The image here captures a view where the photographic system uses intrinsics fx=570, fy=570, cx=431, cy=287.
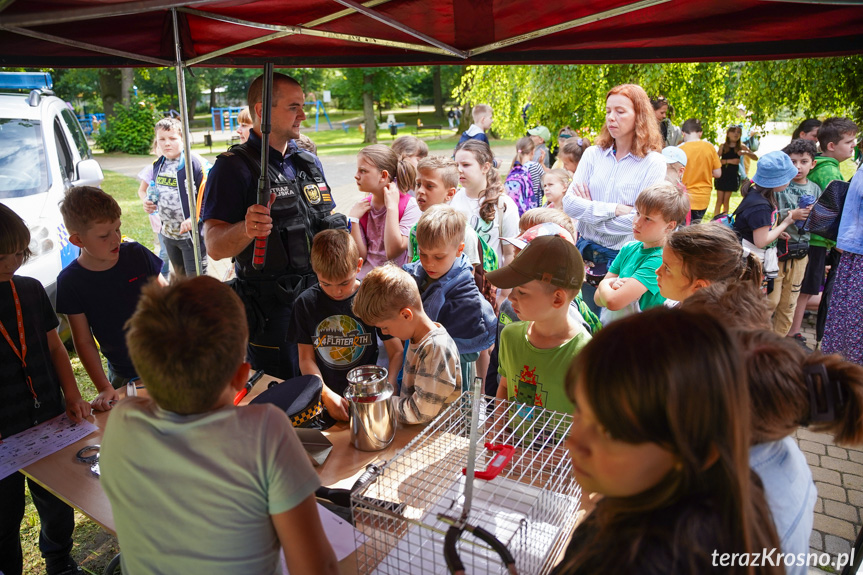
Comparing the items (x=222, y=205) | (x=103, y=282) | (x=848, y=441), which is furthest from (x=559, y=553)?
(x=103, y=282)

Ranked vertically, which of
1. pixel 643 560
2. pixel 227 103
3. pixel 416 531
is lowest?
pixel 416 531

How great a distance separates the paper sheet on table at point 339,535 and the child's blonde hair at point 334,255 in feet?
3.90

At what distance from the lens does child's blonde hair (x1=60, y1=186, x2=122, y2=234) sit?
2803mm

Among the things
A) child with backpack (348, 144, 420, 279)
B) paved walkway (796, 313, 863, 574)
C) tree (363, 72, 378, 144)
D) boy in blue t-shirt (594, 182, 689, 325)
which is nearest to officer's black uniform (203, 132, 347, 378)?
child with backpack (348, 144, 420, 279)

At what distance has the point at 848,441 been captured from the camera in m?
1.29

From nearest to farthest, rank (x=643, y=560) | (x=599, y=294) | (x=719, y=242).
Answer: (x=643, y=560) < (x=719, y=242) < (x=599, y=294)

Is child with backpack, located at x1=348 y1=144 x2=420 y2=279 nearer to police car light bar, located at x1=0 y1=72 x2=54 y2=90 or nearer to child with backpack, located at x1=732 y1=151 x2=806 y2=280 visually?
child with backpack, located at x1=732 y1=151 x2=806 y2=280

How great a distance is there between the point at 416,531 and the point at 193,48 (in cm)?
336

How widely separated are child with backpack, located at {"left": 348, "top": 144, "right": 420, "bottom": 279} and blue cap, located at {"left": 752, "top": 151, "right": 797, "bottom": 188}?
9.69 ft

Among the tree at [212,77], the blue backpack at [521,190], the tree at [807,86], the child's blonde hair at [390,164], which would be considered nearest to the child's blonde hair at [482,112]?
the blue backpack at [521,190]

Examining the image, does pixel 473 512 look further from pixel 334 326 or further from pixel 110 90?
pixel 110 90

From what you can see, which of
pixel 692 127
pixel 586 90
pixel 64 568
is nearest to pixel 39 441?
pixel 64 568

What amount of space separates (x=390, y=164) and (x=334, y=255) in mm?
1618

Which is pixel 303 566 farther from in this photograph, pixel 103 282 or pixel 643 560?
pixel 103 282
